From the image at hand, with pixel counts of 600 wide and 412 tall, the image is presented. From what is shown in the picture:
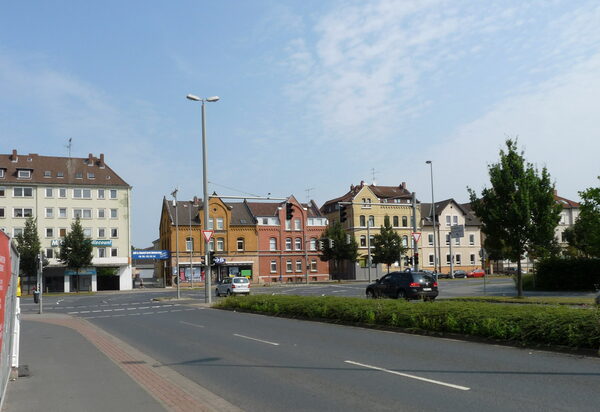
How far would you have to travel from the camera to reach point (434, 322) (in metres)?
15.5

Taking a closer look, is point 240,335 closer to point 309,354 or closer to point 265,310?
point 309,354

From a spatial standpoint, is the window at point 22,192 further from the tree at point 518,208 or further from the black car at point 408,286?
the tree at point 518,208

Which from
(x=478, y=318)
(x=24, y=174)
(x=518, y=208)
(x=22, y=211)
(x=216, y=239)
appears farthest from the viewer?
(x=216, y=239)

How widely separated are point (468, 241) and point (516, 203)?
6201 cm

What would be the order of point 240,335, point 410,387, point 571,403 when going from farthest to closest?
point 240,335
point 410,387
point 571,403

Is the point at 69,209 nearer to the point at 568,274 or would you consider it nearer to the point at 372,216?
the point at 372,216

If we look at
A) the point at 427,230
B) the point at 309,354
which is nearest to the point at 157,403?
the point at 309,354

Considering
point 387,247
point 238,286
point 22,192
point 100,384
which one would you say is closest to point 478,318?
point 100,384

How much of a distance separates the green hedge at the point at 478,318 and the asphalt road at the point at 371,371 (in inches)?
22.8

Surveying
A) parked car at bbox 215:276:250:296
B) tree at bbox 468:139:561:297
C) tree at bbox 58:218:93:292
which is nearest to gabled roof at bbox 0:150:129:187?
tree at bbox 58:218:93:292

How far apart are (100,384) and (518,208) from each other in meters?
23.5

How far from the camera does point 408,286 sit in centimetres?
3016

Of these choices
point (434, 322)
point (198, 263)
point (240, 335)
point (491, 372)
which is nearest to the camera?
point (491, 372)

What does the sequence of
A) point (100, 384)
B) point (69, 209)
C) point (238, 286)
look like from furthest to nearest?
point (69, 209) < point (238, 286) < point (100, 384)
